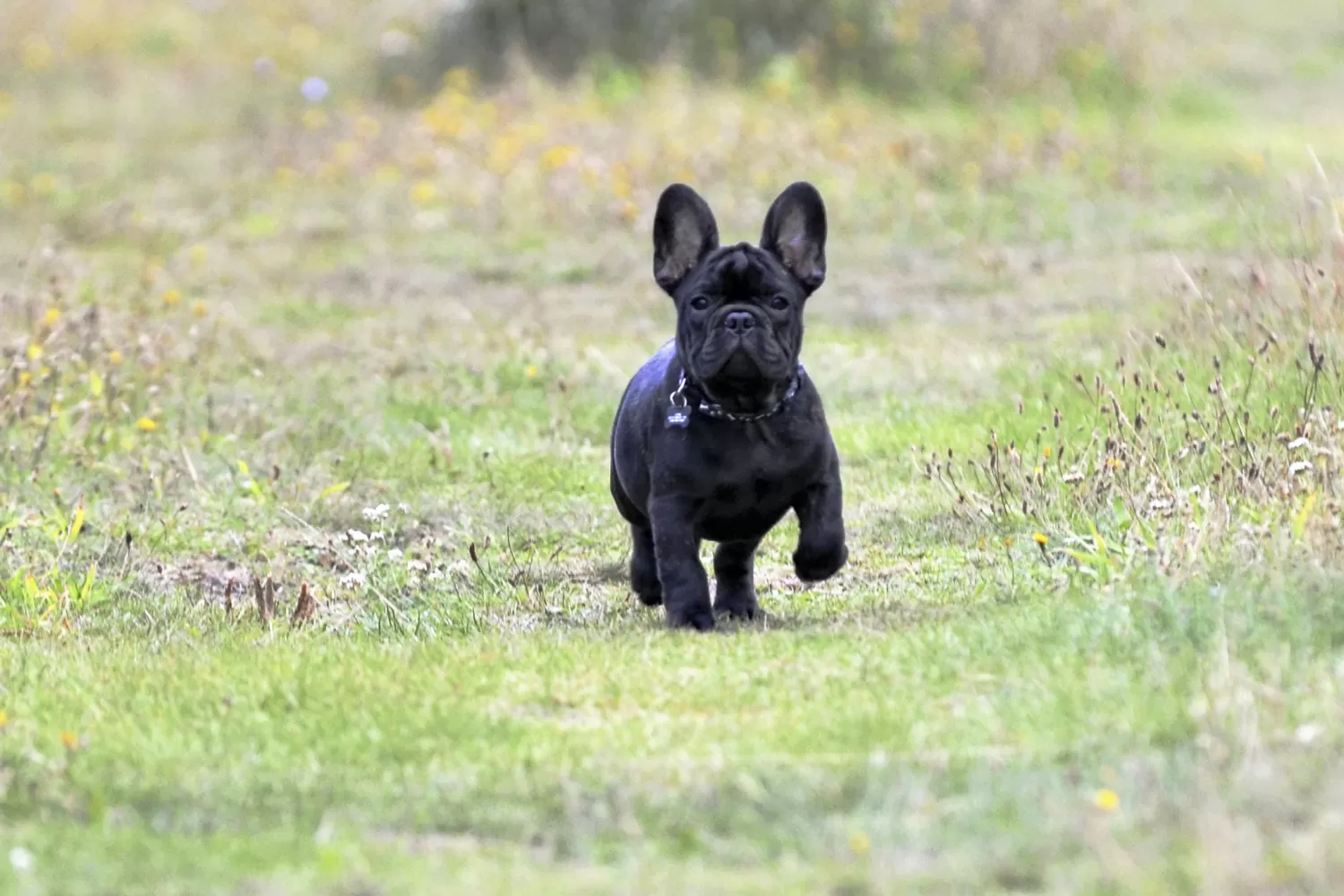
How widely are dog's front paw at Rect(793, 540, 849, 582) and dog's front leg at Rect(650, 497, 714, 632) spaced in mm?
329

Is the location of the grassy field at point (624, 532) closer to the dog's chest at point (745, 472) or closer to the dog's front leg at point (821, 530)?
the dog's front leg at point (821, 530)

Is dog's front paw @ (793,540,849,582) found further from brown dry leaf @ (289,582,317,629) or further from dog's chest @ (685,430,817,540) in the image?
brown dry leaf @ (289,582,317,629)

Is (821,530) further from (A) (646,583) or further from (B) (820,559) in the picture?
(A) (646,583)

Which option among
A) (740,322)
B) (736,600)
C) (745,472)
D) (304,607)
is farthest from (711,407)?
(304,607)

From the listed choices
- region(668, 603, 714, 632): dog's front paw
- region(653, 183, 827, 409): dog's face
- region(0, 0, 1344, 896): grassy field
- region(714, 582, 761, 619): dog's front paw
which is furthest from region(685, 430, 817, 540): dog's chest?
→ region(714, 582, 761, 619): dog's front paw

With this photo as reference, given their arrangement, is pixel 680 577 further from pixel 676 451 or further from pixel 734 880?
pixel 734 880

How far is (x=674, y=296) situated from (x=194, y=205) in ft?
35.3

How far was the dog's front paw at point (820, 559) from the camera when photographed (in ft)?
21.4

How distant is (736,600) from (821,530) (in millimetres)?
589

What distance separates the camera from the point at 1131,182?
16.6 m

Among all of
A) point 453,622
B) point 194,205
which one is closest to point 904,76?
point 194,205

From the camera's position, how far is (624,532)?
337 inches

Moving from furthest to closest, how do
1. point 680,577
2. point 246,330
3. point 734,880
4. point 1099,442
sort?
1. point 246,330
2. point 1099,442
3. point 680,577
4. point 734,880

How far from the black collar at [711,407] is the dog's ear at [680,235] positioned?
1.27 ft
